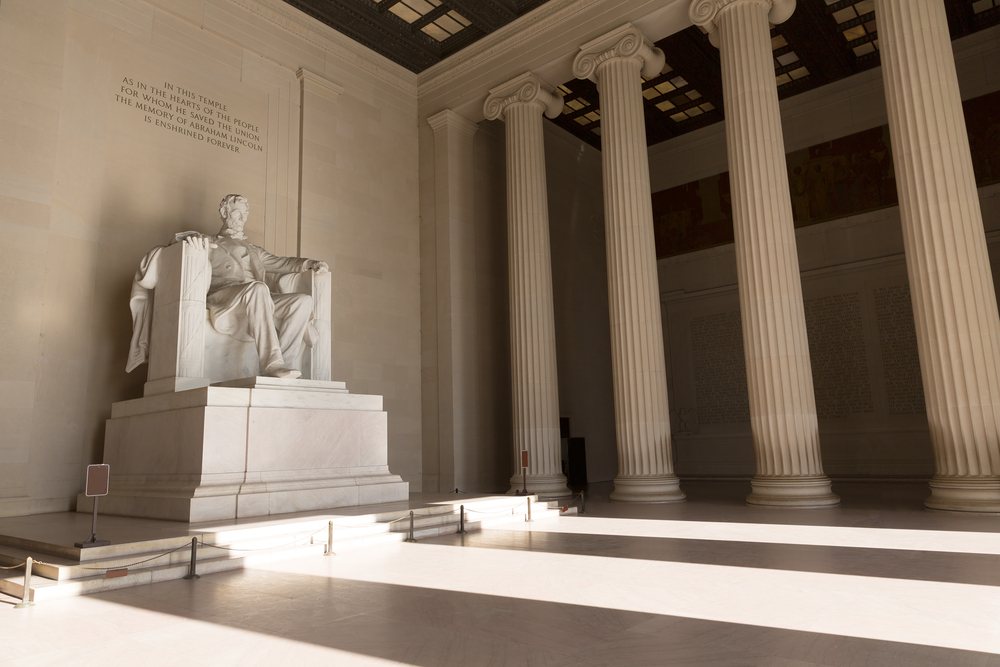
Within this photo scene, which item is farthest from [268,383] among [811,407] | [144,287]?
[811,407]

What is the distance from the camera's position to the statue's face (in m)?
8.46

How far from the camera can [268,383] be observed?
23.6ft

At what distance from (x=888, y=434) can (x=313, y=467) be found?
36.1ft

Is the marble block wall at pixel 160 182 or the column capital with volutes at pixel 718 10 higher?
the column capital with volutes at pixel 718 10

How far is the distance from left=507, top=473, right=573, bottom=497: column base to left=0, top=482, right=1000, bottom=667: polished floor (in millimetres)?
4823

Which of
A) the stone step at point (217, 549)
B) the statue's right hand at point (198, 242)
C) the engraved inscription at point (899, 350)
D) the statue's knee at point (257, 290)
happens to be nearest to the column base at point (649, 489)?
the stone step at point (217, 549)

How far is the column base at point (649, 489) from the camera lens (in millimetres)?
9570

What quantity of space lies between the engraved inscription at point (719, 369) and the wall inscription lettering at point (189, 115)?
34.2ft

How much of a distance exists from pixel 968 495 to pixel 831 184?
8628 millimetres

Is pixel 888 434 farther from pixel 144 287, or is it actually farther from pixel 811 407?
pixel 144 287

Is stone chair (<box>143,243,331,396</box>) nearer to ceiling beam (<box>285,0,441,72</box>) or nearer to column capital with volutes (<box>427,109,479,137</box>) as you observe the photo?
ceiling beam (<box>285,0,441,72</box>)

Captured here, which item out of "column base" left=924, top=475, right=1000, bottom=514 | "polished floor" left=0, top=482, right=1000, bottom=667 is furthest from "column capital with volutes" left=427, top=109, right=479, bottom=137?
"column base" left=924, top=475, right=1000, bottom=514

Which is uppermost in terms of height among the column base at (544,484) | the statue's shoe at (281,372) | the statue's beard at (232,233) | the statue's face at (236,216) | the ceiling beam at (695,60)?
the ceiling beam at (695,60)

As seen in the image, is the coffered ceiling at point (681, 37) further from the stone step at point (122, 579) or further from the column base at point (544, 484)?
the stone step at point (122, 579)
